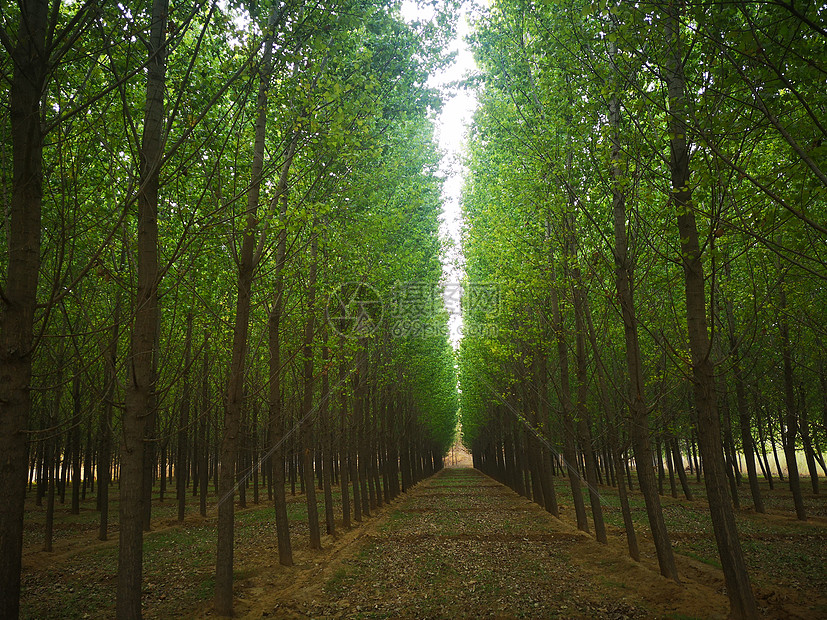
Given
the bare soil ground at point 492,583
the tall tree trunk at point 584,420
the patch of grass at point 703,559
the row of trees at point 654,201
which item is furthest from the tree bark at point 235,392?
the patch of grass at point 703,559

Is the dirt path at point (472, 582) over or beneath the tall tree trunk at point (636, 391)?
beneath

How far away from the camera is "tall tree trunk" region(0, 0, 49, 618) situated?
413 cm

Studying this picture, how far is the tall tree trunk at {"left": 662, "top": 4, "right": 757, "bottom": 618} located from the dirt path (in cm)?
108

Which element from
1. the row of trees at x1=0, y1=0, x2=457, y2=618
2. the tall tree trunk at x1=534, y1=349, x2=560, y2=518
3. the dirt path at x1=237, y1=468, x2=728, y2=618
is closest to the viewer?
the row of trees at x1=0, y1=0, x2=457, y2=618

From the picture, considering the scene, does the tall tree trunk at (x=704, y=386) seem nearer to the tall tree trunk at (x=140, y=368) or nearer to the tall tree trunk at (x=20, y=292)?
the tall tree trunk at (x=140, y=368)

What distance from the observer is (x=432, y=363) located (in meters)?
32.4

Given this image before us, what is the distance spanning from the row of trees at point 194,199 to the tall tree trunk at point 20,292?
0.05 ft

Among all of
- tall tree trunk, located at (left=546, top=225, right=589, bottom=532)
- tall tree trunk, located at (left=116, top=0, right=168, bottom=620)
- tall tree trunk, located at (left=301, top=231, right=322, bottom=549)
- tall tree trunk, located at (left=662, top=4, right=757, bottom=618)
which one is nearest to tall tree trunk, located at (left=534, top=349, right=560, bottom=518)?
tall tree trunk, located at (left=546, top=225, right=589, bottom=532)

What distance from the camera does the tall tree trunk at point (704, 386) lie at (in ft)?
22.7

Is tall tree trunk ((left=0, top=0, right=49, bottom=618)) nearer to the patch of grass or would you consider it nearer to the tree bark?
the tree bark

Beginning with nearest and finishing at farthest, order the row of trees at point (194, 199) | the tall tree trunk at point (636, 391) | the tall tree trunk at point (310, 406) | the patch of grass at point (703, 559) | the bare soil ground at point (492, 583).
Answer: the row of trees at point (194, 199) < the bare soil ground at point (492, 583) < the tall tree trunk at point (636, 391) < the patch of grass at point (703, 559) < the tall tree trunk at point (310, 406)

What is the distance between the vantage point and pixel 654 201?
821 cm

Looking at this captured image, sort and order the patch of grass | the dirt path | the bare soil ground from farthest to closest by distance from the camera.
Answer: the patch of grass, the dirt path, the bare soil ground

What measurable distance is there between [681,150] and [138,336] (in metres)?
8.86
